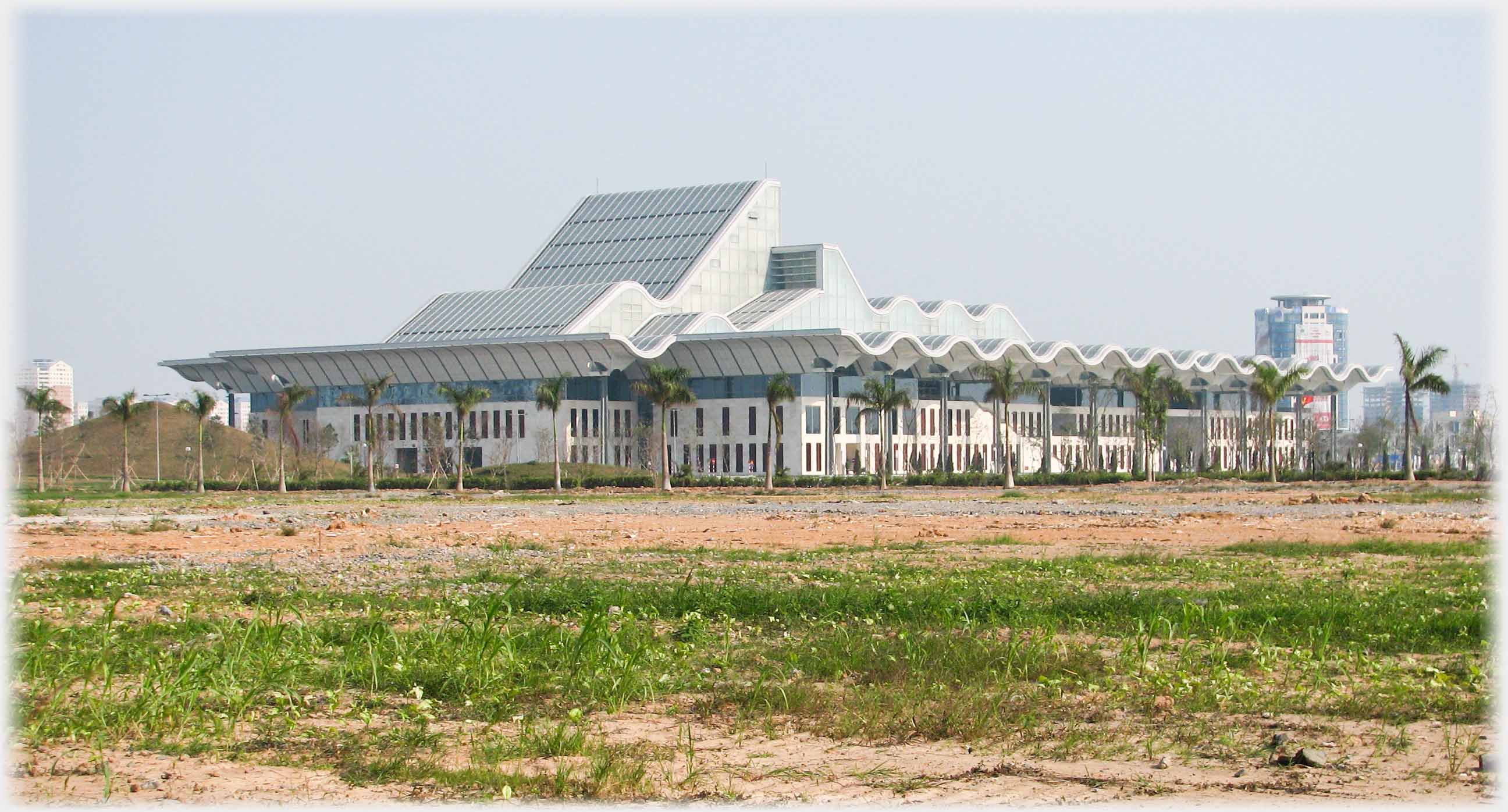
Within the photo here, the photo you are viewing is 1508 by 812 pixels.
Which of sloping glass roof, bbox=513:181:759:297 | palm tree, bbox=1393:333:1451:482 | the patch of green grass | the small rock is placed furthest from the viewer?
sloping glass roof, bbox=513:181:759:297

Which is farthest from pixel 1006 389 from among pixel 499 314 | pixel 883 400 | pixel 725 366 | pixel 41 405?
pixel 41 405

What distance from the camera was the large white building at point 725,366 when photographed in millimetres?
108438

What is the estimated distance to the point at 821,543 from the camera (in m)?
32.2

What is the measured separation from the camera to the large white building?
108 m

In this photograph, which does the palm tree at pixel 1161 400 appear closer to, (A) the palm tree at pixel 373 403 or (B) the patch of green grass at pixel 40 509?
(A) the palm tree at pixel 373 403

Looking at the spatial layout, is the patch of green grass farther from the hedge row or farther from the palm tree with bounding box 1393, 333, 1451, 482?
the palm tree with bounding box 1393, 333, 1451, 482

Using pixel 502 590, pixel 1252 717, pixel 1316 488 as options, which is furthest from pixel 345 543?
pixel 1316 488

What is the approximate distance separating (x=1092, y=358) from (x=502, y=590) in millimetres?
103162

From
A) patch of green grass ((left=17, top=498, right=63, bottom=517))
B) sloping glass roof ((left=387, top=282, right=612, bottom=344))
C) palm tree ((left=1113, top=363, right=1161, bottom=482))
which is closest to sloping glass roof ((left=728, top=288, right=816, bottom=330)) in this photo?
sloping glass roof ((left=387, top=282, right=612, bottom=344))

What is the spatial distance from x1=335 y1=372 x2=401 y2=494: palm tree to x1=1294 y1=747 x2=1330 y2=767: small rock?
72.5 meters

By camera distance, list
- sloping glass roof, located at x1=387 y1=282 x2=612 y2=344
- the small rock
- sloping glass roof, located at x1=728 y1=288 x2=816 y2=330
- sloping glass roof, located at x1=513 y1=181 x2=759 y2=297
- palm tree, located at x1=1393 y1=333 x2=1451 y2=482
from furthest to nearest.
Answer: sloping glass roof, located at x1=513 y1=181 x2=759 y2=297, sloping glass roof, located at x1=728 y1=288 x2=816 y2=330, sloping glass roof, located at x1=387 y1=282 x2=612 y2=344, palm tree, located at x1=1393 y1=333 x2=1451 y2=482, the small rock

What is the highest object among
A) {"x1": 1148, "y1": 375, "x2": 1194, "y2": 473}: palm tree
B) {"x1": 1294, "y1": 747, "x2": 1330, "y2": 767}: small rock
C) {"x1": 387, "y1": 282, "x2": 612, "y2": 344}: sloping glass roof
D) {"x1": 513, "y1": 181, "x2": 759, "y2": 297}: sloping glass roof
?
{"x1": 513, "y1": 181, "x2": 759, "y2": 297}: sloping glass roof

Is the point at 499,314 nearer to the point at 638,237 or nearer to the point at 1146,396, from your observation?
the point at 638,237

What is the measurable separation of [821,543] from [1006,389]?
6126cm
